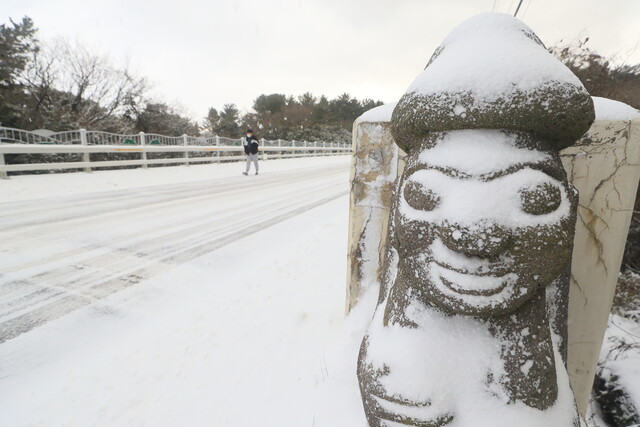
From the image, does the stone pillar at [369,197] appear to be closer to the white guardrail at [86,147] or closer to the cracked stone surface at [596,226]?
the cracked stone surface at [596,226]

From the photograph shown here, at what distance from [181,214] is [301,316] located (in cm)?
343

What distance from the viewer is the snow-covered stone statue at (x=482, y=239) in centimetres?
105

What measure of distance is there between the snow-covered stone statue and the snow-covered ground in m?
0.62

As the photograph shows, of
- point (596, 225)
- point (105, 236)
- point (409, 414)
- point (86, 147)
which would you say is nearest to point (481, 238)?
point (409, 414)

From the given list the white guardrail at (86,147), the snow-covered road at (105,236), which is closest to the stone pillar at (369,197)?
the snow-covered road at (105,236)

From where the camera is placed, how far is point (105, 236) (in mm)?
3977

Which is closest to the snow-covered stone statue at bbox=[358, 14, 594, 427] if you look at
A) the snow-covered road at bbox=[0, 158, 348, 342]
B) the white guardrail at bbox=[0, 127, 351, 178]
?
the snow-covered road at bbox=[0, 158, 348, 342]

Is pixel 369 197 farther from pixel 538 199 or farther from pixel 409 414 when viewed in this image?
pixel 409 414

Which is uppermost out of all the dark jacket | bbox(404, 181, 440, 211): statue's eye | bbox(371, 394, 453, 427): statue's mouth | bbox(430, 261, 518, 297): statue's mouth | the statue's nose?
the dark jacket

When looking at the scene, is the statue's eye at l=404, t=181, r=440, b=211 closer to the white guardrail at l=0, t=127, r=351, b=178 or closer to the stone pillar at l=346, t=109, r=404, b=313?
the stone pillar at l=346, t=109, r=404, b=313

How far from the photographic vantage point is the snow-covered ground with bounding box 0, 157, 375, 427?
5.41 ft

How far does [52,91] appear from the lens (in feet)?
55.5

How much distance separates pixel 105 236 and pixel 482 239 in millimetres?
4225

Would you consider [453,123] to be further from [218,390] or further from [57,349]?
[57,349]
